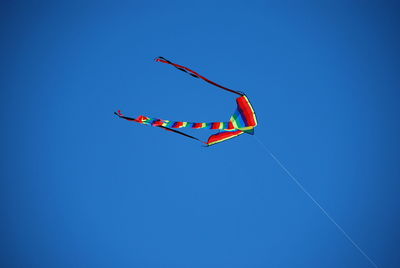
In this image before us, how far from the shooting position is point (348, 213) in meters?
12.8

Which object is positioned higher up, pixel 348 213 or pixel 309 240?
pixel 348 213

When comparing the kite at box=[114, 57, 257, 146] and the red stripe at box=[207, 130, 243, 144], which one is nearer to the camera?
the kite at box=[114, 57, 257, 146]

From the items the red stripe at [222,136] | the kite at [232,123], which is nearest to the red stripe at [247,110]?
the kite at [232,123]

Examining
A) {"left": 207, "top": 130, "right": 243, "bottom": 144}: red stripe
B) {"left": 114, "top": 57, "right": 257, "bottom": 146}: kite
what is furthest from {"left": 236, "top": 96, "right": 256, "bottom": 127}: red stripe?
{"left": 207, "top": 130, "right": 243, "bottom": 144}: red stripe

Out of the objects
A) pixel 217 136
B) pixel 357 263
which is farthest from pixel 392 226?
pixel 217 136

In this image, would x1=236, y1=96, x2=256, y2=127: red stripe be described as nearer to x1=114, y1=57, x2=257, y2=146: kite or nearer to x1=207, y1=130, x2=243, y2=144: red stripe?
x1=114, y1=57, x2=257, y2=146: kite

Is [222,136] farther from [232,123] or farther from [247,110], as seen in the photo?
[247,110]

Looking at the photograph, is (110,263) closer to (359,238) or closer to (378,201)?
(359,238)

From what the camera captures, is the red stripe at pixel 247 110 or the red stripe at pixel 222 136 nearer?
the red stripe at pixel 247 110

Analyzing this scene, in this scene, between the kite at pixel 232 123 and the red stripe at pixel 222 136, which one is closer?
the kite at pixel 232 123

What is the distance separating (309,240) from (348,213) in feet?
6.76

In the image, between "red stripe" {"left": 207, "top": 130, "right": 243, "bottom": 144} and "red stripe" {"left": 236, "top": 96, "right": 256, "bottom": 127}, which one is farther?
"red stripe" {"left": 207, "top": 130, "right": 243, "bottom": 144}

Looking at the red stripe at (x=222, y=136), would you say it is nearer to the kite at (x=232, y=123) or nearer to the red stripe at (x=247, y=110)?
the kite at (x=232, y=123)

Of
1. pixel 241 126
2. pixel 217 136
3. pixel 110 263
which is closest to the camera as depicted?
pixel 241 126
